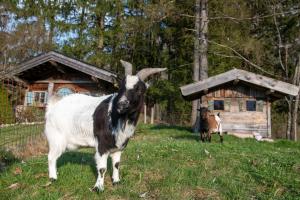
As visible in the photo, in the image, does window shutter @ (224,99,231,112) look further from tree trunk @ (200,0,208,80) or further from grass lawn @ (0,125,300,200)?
grass lawn @ (0,125,300,200)

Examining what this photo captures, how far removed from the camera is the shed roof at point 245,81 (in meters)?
17.3

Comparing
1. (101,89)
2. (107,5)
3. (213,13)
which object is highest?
(107,5)

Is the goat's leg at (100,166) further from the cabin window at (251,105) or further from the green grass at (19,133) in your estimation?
the cabin window at (251,105)

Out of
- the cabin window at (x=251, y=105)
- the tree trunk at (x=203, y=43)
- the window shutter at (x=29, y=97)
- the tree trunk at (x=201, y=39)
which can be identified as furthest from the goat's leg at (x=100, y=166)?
the window shutter at (x=29, y=97)

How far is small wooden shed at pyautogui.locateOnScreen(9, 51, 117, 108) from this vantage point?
64.7 feet

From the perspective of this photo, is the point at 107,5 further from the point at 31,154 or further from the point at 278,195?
the point at 278,195

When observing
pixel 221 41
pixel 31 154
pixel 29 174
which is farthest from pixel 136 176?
pixel 221 41

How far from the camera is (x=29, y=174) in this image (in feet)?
23.7

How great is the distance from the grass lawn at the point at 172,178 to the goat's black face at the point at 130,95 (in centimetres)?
131

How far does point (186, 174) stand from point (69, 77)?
1602 centimetres

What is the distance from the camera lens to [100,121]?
609 cm

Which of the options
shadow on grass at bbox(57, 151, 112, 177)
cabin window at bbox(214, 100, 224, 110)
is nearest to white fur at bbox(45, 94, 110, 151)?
shadow on grass at bbox(57, 151, 112, 177)

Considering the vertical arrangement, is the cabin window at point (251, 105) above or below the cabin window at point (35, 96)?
below

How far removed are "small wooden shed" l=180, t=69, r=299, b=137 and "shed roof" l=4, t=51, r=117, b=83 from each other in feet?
13.9
